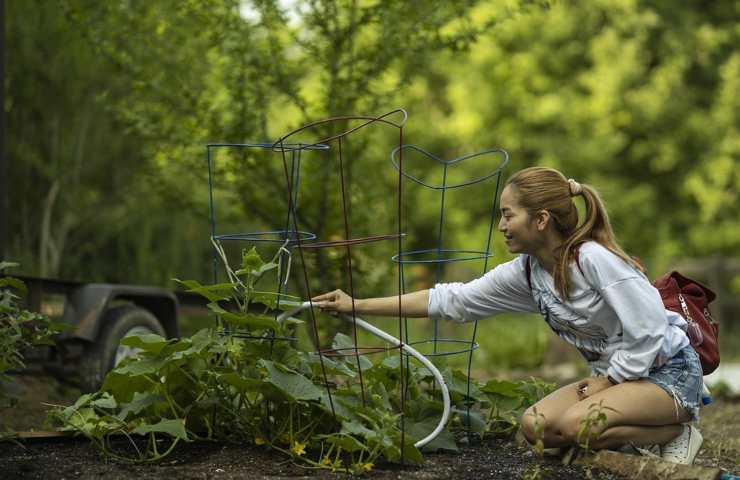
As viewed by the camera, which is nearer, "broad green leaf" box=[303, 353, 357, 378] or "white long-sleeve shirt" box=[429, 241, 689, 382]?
"white long-sleeve shirt" box=[429, 241, 689, 382]

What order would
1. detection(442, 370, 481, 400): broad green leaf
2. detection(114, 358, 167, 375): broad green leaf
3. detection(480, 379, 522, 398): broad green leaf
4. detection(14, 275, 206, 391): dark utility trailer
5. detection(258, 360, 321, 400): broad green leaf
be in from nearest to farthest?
detection(258, 360, 321, 400): broad green leaf
detection(114, 358, 167, 375): broad green leaf
detection(442, 370, 481, 400): broad green leaf
detection(480, 379, 522, 398): broad green leaf
detection(14, 275, 206, 391): dark utility trailer

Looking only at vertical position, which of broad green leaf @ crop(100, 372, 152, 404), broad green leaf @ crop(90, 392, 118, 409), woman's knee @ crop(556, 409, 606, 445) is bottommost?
woman's knee @ crop(556, 409, 606, 445)

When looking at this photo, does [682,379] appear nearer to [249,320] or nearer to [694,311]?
[694,311]

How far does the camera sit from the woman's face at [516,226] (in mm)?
3410

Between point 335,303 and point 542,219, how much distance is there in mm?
753

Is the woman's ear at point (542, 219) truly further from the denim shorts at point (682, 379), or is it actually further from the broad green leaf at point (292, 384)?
the broad green leaf at point (292, 384)

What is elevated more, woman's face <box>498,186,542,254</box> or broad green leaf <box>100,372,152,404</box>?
woman's face <box>498,186,542,254</box>

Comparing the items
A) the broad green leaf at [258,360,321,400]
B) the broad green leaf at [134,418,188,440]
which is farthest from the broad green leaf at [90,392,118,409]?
the broad green leaf at [258,360,321,400]

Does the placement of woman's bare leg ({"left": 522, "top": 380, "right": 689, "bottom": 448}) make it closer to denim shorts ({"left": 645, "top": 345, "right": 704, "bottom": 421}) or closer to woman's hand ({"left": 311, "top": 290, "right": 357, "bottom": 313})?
denim shorts ({"left": 645, "top": 345, "right": 704, "bottom": 421})

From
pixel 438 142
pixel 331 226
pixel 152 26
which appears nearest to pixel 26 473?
pixel 331 226

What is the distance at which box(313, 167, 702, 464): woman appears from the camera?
10.7 feet

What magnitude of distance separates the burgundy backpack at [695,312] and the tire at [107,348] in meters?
2.85

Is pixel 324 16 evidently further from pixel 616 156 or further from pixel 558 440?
pixel 616 156

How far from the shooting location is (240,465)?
10.6 feet
